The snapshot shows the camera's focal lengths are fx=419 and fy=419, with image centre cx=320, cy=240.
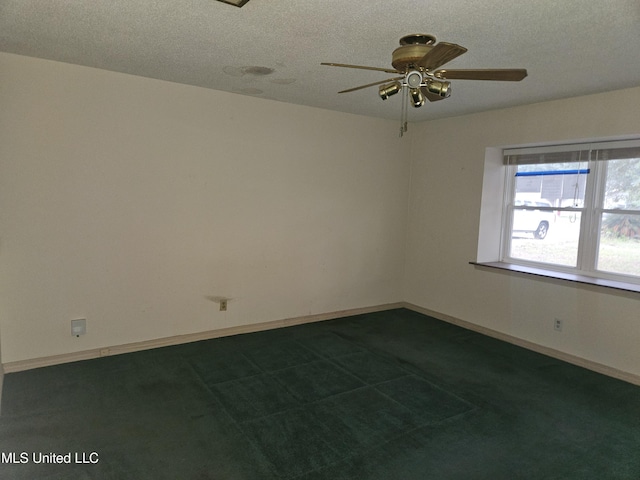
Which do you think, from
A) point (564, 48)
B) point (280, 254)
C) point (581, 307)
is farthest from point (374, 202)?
point (564, 48)

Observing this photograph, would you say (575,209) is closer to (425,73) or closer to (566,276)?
(566,276)

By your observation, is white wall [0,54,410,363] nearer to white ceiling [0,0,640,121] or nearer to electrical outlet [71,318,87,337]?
electrical outlet [71,318,87,337]

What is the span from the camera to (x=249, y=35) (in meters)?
2.46

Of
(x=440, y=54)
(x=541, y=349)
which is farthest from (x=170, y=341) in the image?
(x=541, y=349)

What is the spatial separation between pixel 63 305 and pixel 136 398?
111 cm

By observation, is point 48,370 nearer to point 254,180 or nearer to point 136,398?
point 136,398

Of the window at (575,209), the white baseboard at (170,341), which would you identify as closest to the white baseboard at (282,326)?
the white baseboard at (170,341)

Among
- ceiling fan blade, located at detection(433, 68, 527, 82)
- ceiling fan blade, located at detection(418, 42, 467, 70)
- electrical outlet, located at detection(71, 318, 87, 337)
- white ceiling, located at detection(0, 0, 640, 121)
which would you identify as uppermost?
white ceiling, located at detection(0, 0, 640, 121)

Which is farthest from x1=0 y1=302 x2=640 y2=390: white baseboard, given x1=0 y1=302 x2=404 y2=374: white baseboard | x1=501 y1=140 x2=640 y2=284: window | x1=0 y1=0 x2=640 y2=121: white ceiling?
x1=0 y1=0 x2=640 y2=121: white ceiling

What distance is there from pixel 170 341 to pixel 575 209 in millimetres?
4022

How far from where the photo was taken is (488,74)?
2.11m

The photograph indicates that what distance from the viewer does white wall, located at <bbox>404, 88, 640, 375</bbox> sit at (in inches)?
138

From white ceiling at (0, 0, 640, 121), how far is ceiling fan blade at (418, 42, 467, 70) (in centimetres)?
27

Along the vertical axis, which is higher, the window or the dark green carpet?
the window
